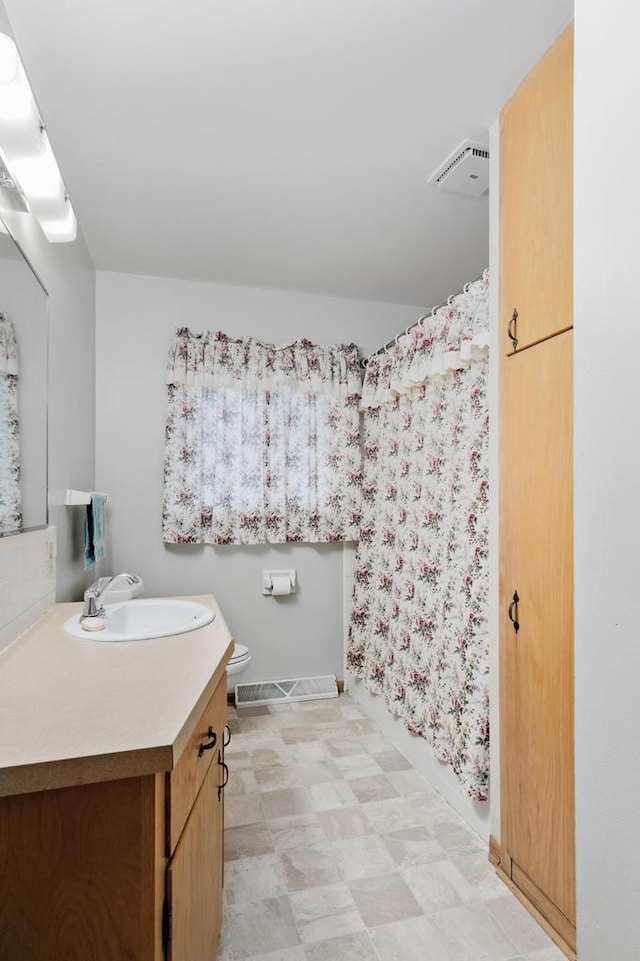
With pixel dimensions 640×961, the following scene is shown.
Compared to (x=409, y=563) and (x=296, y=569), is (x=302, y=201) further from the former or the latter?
(x=296, y=569)

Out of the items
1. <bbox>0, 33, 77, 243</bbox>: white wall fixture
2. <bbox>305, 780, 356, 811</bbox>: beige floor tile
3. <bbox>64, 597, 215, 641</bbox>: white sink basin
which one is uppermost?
<bbox>0, 33, 77, 243</bbox>: white wall fixture

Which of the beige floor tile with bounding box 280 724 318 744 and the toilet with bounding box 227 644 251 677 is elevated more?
the toilet with bounding box 227 644 251 677

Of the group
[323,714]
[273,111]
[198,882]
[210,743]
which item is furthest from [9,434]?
[323,714]

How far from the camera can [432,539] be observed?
244 centimetres

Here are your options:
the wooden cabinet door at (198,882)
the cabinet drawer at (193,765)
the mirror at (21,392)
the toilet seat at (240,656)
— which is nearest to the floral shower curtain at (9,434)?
the mirror at (21,392)

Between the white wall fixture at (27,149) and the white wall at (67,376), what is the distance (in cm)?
7

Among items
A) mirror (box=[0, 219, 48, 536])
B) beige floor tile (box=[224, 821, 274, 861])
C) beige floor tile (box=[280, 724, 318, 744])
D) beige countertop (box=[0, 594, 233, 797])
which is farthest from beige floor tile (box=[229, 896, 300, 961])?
mirror (box=[0, 219, 48, 536])

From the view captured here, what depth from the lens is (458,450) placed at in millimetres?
2221

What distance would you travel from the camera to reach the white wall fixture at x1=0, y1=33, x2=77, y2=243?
120 centimetres

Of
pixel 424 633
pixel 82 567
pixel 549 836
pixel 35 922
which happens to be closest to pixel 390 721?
pixel 424 633

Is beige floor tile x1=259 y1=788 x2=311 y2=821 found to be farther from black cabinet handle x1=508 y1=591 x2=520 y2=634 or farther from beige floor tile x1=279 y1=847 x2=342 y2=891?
black cabinet handle x1=508 y1=591 x2=520 y2=634

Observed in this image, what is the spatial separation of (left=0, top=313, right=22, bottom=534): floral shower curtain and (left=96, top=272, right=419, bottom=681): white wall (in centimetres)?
161

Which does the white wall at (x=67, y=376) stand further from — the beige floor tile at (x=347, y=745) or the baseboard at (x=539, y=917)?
the baseboard at (x=539, y=917)

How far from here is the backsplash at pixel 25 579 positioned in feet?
4.58
